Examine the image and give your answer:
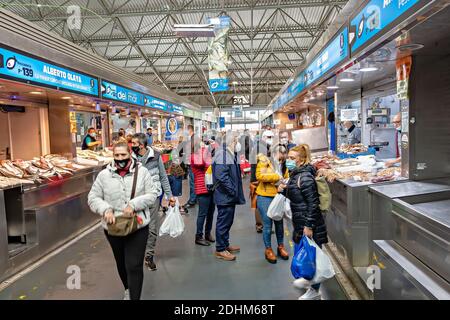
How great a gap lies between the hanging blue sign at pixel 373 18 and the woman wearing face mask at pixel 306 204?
123 centimetres

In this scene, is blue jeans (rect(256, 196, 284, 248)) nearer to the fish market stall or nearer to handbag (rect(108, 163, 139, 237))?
handbag (rect(108, 163, 139, 237))

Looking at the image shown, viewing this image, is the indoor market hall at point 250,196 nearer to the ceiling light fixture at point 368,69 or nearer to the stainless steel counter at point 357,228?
the stainless steel counter at point 357,228

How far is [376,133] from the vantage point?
8.16m

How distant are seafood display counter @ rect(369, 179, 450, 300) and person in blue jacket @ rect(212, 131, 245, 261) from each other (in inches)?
65.8

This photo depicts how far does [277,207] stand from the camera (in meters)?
4.18

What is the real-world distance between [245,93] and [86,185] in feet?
90.3

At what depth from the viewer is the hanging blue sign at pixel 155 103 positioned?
34.1ft

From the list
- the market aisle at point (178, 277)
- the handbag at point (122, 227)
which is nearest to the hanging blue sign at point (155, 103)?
the market aisle at point (178, 277)

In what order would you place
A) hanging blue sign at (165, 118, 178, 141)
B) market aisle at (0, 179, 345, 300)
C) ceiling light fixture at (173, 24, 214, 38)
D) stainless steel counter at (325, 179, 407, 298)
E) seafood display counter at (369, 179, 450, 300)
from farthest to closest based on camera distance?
1. hanging blue sign at (165, 118, 178, 141)
2. ceiling light fixture at (173, 24, 214, 38)
3. stainless steel counter at (325, 179, 407, 298)
4. market aisle at (0, 179, 345, 300)
5. seafood display counter at (369, 179, 450, 300)

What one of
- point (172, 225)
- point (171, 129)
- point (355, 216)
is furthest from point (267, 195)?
point (171, 129)

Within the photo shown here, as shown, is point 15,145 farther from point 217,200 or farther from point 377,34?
point 377,34

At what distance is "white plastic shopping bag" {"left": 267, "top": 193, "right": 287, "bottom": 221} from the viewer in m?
4.17

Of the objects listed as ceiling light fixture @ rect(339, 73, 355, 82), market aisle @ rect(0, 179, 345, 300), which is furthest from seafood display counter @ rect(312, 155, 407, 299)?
ceiling light fixture @ rect(339, 73, 355, 82)
